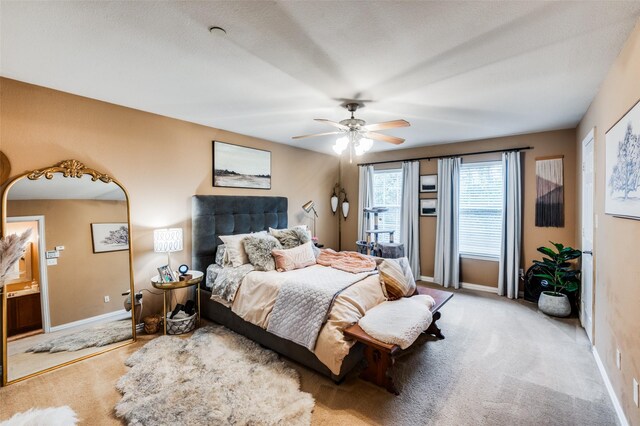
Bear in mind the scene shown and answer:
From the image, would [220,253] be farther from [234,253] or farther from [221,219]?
[221,219]

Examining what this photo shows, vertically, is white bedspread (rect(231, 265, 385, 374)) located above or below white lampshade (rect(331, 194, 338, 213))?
below

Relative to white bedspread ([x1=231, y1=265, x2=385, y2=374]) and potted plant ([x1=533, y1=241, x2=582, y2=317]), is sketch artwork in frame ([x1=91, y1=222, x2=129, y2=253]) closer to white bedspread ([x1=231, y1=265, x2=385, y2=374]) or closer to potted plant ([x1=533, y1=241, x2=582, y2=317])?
white bedspread ([x1=231, y1=265, x2=385, y2=374])

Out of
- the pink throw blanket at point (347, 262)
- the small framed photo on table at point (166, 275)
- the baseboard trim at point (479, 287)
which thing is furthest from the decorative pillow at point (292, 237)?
the baseboard trim at point (479, 287)

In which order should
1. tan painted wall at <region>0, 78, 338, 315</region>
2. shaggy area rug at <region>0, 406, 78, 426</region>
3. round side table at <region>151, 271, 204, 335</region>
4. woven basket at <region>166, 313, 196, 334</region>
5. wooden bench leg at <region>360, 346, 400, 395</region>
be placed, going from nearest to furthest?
shaggy area rug at <region>0, 406, 78, 426</region>, wooden bench leg at <region>360, 346, 400, 395</region>, tan painted wall at <region>0, 78, 338, 315</region>, round side table at <region>151, 271, 204, 335</region>, woven basket at <region>166, 313, 196, 334</region>

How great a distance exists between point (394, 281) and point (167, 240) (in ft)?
8.33

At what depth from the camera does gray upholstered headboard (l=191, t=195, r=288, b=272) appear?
12.1ft

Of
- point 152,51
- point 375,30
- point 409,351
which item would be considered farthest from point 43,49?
point 409,351

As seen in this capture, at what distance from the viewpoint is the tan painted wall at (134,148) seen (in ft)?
8.14

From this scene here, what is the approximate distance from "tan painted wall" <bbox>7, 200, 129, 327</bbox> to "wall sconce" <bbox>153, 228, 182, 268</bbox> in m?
0.31

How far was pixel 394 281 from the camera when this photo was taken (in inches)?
113

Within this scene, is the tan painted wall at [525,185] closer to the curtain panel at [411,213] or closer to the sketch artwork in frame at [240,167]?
the curtain panel at [411,213]

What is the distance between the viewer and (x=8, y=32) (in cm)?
177

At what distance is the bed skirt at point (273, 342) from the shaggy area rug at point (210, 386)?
0.10 m

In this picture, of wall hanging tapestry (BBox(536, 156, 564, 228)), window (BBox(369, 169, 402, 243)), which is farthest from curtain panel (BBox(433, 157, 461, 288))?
wall hanging tapestry (BBox(536, 156, 564, 228))
